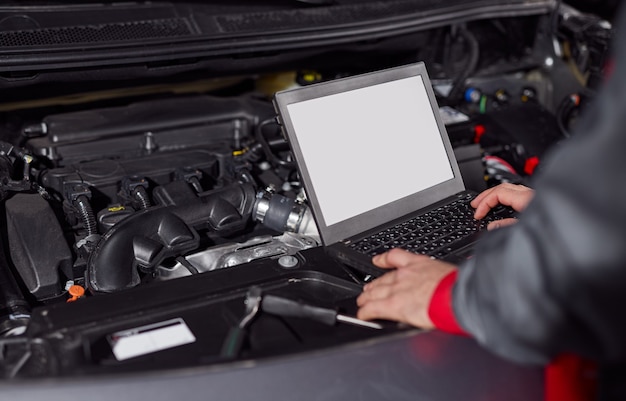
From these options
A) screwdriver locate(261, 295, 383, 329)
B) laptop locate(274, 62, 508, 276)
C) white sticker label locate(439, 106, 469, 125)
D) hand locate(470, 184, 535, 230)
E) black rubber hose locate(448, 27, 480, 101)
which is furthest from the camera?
black rubber hose locate(448, 27, 480, 101)

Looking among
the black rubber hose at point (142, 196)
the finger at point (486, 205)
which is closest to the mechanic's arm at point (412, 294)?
the finger at point (486, 205)

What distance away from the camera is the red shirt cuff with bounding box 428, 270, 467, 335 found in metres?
0.87

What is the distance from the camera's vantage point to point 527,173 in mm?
1896

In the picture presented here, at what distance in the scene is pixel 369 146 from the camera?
1.25 m

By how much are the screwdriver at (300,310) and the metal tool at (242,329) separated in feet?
0.06

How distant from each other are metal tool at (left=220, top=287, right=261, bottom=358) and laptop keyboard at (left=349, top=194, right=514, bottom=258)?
230mm

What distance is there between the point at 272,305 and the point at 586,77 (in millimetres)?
1503

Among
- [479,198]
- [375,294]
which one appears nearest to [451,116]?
[479,198]

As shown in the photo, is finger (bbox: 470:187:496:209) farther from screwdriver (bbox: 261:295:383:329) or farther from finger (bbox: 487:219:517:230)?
screwdriver (bbox: 261:295:383:329)

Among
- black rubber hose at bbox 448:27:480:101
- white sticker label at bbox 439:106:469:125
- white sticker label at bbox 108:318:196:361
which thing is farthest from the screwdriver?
black rubber hose at bbox 448:27:480:101

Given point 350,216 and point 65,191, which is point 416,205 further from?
point 65,191

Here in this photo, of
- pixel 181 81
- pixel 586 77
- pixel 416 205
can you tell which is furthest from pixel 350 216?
pixel 586 77

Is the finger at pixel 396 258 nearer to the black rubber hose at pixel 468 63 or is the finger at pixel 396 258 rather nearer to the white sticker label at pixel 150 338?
the white sticker label at pixel 150 338

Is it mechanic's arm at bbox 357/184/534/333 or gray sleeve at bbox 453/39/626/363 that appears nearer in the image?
gray sleeve at bbox 453/39/626/363
